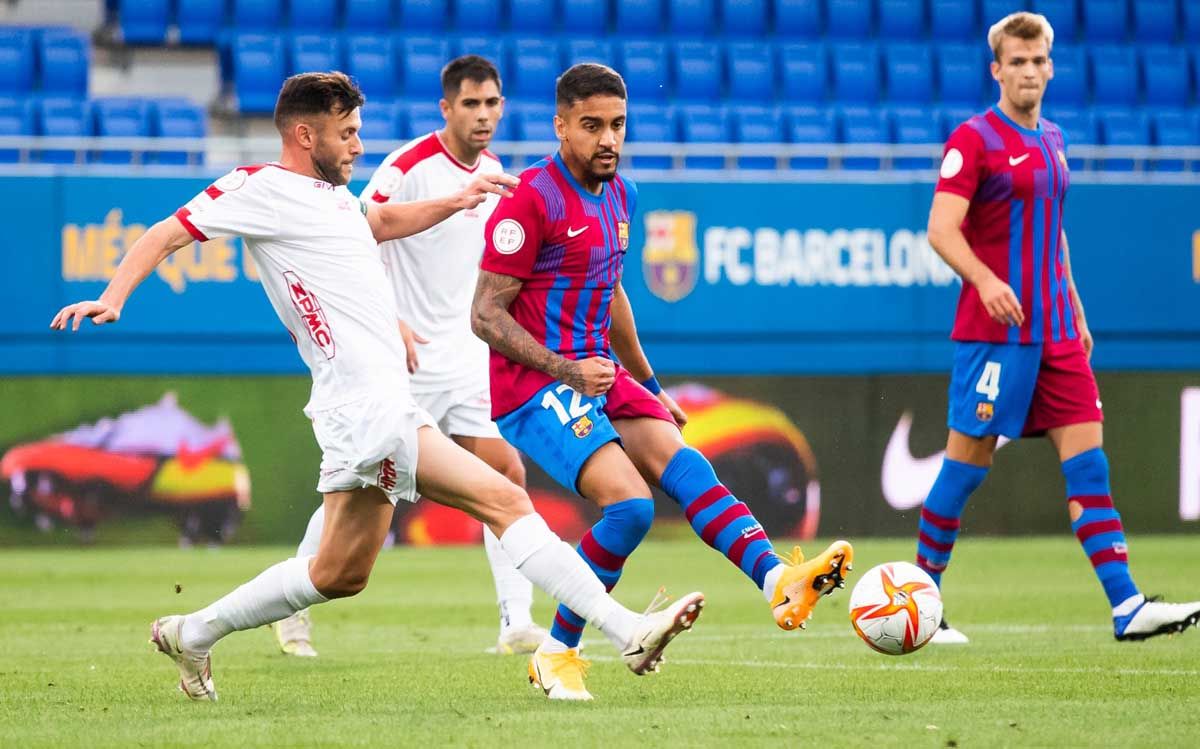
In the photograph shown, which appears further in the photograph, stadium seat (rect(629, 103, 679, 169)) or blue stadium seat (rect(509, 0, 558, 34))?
blue stadium seat (rect(509, 0, 558, 34))

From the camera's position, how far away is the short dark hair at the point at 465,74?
26.5ft

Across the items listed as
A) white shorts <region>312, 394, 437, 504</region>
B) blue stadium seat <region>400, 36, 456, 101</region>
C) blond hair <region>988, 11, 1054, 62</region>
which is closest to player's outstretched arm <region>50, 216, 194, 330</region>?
white shorts <region>312, 394, 437, 504</region>

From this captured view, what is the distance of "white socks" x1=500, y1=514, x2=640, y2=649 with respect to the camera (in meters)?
5.36

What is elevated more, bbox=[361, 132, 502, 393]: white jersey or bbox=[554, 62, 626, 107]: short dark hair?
bbox=[554, 62, 626, 107]: short dark hair

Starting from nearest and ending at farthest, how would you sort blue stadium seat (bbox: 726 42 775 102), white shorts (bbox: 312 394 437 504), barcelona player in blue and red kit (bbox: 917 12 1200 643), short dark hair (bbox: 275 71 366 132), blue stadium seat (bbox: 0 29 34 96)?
white shorts (bbox: 312 394 437 504) → short dark hair (bbox: 275 71 366 132) → barcelona player in blue and red kit (bbox: 917 12 1200 643) → blue stadium seat (bbox: 0 29 34 96) → blue stadium seat (bbox: 726 42 775 102)

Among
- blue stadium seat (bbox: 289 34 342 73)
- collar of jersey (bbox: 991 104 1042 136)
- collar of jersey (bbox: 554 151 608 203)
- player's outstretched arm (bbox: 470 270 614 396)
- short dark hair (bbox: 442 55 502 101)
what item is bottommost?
player's outstretched arm (bbox: 470 270 614 396)

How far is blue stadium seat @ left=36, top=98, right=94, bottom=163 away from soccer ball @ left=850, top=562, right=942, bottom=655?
12655 millimetres

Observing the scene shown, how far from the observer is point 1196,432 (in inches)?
567

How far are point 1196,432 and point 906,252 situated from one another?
357 cm

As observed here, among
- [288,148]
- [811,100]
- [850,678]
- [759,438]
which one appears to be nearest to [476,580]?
[759,438]

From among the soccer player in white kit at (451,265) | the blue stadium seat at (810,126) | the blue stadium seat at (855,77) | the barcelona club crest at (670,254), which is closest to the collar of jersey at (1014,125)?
the soccer player in white kit at (451,265)

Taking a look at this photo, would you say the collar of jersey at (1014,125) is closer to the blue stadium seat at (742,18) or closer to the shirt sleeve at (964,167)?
the shirt sleeve at (964,167)

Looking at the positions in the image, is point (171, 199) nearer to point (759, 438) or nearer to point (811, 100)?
point (759, 438)

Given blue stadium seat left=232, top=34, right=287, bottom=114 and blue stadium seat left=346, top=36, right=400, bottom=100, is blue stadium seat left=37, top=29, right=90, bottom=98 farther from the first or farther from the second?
blue stadium seat left=346, top=36, right=400, bottom=100
